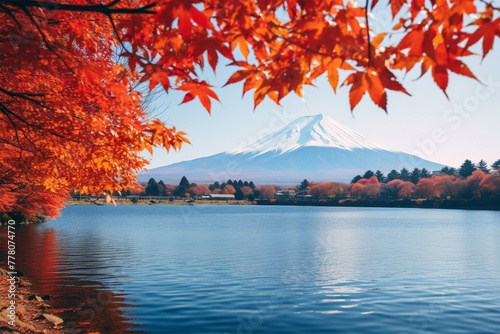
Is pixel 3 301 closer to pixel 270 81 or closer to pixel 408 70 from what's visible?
pixel 270 81

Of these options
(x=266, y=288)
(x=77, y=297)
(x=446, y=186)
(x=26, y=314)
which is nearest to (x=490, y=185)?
(x=446, y=186)

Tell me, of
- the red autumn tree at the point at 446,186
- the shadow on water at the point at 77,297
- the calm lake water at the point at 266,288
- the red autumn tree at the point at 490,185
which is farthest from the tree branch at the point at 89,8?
the red autumn tree at the point at 446,186

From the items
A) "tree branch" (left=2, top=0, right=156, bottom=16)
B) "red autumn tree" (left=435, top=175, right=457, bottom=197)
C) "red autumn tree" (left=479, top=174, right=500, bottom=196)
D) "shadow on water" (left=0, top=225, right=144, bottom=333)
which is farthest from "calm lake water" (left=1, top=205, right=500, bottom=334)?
"red autumn tree" (left=435, top=175, right=457, bottom=197)

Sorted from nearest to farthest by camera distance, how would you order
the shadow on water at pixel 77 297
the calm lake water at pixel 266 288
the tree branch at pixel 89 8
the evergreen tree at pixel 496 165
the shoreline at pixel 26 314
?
the tree branch at pixel 89 8 → the shoreline at pixel 26 314 → the shadow on water at pixel 77 297 → the calm lake water at pixel 266 288 → the evergreen tree at pixel 496 165

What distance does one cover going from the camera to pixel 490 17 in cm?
365

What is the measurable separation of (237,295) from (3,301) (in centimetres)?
1162

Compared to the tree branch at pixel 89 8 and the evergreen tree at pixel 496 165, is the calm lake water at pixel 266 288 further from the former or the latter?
the evergreen tree at pixel 496 165

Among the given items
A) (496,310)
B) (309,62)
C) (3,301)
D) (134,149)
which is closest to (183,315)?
(3,301)

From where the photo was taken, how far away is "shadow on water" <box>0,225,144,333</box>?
16.5 meters

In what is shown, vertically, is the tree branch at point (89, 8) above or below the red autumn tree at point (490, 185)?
below

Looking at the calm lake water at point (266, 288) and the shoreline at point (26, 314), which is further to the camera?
the calm lake water at point (266, 288)

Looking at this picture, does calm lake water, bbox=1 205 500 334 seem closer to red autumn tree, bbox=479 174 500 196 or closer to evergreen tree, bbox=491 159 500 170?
red autumn tree, bbox=479 174 500 196

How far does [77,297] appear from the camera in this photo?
21.4 metres

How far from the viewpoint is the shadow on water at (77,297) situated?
16453mm
